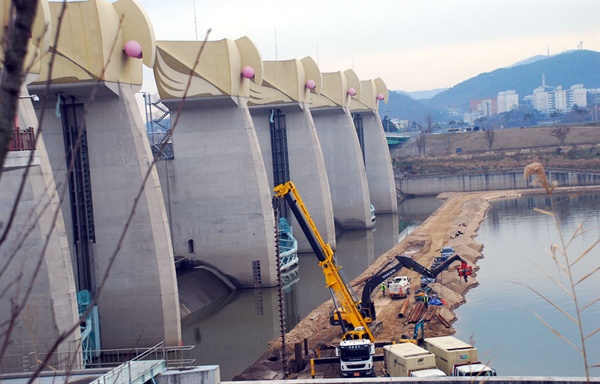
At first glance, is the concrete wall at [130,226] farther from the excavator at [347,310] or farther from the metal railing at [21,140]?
the metal railing at [21,140]

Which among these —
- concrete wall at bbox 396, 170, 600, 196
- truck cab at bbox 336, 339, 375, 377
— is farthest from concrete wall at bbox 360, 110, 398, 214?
truck cab at bbox 336, 339, 375, 377

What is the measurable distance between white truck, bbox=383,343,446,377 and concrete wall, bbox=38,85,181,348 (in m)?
8.30

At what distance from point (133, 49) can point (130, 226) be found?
569cm

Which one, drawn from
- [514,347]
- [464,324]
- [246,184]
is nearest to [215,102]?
[246,184]

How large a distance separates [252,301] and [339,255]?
1370cm

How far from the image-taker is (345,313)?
81.4 feet

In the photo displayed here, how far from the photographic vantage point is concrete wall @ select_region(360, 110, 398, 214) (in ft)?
205

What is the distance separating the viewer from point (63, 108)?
1016 inches

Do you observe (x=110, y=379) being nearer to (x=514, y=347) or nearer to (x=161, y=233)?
(x=161, y=233)

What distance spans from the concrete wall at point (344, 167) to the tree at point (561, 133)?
164ft

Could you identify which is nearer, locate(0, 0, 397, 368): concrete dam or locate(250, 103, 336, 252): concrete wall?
locate(0, 0, 397, 368): concrete dam

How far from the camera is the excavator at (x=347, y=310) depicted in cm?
2070

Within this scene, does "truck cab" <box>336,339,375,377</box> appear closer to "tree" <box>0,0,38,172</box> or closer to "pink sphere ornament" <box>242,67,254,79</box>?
"pink sphere ornament" <box>242,67,254,79</box>

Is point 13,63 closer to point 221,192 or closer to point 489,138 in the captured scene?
point 221,192
